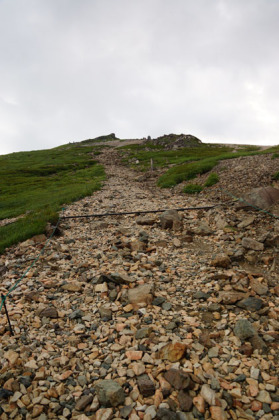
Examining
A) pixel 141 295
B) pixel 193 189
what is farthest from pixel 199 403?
pixel 193 189

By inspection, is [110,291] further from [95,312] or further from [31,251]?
[31,251]

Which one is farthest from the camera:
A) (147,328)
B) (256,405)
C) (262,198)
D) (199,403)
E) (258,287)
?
(262,198)

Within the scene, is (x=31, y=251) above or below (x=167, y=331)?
above

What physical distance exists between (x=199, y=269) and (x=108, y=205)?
41.1ft

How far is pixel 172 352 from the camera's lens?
19.2 ft

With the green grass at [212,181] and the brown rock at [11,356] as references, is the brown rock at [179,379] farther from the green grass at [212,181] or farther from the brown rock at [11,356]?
the green grass at [212,181]

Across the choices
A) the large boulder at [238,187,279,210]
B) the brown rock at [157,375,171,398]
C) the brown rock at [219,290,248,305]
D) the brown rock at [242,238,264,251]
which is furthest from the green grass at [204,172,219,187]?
the brown rock at [157,375,171,398]

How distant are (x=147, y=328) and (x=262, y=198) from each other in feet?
35.1

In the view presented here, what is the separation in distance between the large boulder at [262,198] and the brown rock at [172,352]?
10.3 m

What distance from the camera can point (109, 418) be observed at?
183 inches

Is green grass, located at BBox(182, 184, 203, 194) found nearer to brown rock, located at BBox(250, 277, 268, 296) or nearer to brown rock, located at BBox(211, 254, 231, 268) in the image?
brown rock, located at BBox(211, 254, 231, 268)

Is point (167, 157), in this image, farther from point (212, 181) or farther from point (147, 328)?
point (147, 328)

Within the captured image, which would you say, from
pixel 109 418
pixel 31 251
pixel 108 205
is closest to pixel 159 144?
pixel 108 205

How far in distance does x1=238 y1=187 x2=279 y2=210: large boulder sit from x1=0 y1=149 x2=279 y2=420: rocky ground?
115 centimetres
